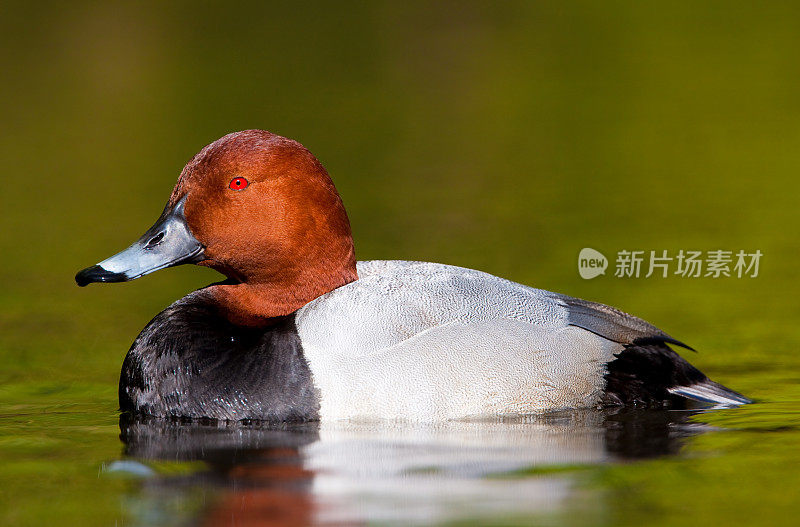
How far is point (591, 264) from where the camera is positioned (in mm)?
8156

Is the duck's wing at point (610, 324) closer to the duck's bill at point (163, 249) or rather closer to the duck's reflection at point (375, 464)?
the duck's reflection at point (375, 464)

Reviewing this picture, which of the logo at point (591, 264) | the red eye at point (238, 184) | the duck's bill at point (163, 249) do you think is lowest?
the duck's bill at point (163, 249)

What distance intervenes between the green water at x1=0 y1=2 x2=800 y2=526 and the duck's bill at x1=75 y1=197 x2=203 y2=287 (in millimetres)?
695

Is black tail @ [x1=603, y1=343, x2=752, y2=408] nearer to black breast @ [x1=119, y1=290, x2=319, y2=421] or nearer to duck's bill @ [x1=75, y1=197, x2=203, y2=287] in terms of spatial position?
black breast @ [x1=119, y1=290, x2=319, y2=421]

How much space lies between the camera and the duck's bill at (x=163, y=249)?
5.51 meters

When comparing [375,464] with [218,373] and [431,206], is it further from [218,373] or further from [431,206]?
[431,206]

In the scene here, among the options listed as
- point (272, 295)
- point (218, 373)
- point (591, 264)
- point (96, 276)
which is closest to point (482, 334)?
point (272, 295)

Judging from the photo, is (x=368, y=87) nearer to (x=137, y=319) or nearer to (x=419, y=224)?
(x=419, y=224)

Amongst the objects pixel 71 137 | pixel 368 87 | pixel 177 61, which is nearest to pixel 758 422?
pixel 71 137

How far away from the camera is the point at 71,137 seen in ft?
43.3

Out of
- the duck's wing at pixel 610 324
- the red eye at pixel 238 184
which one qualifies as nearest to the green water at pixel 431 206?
the duck's wing at pixel 610 324

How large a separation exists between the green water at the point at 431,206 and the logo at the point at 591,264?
9 cm

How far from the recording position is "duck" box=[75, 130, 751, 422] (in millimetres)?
5223

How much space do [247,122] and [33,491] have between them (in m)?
8.79
